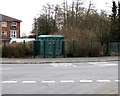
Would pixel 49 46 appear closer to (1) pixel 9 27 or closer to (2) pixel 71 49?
(2) pixel 71 49

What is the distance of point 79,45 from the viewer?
20.6 meters

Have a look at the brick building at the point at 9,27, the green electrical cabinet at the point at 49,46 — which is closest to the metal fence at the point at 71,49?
the green electrical cabinet at the point at 49,46

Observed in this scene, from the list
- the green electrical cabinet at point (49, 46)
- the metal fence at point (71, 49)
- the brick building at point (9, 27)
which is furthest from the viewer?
the brick building at point (9, 27)

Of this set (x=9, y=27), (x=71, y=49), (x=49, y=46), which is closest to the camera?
(x=49, y=46)

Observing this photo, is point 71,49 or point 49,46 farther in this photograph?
point 71,49

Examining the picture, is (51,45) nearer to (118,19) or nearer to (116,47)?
(116,47)

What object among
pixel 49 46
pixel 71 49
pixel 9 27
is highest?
pixel 9 27

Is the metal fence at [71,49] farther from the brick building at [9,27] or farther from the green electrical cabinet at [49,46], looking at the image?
the brick building at [9,27]

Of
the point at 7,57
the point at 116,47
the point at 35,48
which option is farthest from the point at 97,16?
the point at 7,57

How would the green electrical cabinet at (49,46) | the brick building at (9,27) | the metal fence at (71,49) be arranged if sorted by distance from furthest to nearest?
the brick building at (9,27) < the green electrical cabinet at (49,46) < the metal fence at (71,49)

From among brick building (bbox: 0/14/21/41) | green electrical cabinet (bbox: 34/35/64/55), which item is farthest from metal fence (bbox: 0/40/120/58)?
brick building (bbox: 0/14/21/41)

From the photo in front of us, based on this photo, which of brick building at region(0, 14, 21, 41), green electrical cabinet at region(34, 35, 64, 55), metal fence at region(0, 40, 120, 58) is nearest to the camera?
metal fence at region(0, 40, 120, 58)

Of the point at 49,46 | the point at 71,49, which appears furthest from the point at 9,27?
the point at 71,49

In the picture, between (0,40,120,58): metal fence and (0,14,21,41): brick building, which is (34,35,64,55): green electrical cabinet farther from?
(0,14,21,41): brick building
